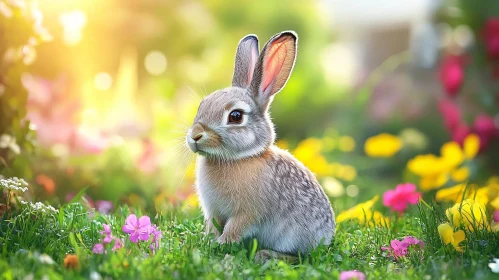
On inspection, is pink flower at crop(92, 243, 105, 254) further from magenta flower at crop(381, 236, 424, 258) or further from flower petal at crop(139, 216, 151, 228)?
magenta flower at crop(381, 236, 424, 258)

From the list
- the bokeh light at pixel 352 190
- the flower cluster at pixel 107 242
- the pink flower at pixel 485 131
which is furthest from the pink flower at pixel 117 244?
the pink flower at pixel 485 131

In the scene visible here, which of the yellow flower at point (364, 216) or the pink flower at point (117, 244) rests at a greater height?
the pink flower at point (117, 244)

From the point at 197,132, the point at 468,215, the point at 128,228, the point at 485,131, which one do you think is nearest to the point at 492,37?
the point at 485,131

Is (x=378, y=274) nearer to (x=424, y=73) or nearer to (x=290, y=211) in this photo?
(x=290, y=211)

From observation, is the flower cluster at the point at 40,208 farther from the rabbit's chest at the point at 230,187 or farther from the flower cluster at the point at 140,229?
the rabbit's chest at the point at 230,187

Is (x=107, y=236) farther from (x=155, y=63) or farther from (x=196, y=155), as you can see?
(x=155, y=63)
